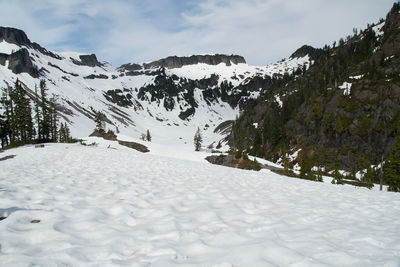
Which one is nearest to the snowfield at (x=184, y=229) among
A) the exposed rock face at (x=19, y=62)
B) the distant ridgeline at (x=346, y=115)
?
the distant ridgeline at (x=346, y=115)

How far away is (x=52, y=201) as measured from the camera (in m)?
5.41

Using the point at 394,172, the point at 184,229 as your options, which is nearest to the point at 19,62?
the point at 184,229

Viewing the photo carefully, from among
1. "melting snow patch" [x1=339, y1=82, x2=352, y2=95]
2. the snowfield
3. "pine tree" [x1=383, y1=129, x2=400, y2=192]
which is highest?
"melting snow patch" [x1=339, y1=82, x2=352, y2=95]

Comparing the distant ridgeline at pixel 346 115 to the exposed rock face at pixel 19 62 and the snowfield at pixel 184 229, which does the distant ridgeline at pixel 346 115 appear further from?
the exposed rock face at pixel 19 62

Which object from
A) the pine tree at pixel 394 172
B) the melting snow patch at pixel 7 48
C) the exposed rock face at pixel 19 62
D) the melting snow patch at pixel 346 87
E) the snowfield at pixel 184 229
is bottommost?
the pine tree at pixel 394 172

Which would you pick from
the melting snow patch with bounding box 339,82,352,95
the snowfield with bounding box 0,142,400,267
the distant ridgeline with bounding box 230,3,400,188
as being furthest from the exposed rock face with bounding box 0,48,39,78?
the melting snow patch with bounding box 339,82,352,95

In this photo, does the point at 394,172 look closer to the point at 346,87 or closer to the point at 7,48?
the point at 346,87

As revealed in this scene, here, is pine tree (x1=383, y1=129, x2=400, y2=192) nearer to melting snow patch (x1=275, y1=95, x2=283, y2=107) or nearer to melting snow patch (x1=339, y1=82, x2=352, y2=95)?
melting snow patch (x1=339, y1=82, x2=352, y2=95)

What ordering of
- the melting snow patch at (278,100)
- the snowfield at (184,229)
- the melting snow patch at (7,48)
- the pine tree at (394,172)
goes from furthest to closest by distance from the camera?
1. the melting snow patch at (7,48)
2. the melting snow patch at (278,100)
3. the pine tree at (394,172)
4. the snowfield at (184,229)

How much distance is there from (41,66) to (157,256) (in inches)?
10070

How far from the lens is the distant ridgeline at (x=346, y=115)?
7362 cm

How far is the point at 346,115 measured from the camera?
82.4m

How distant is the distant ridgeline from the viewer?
73.6 m

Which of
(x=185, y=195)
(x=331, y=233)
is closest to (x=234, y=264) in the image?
(x=331, y=233)
